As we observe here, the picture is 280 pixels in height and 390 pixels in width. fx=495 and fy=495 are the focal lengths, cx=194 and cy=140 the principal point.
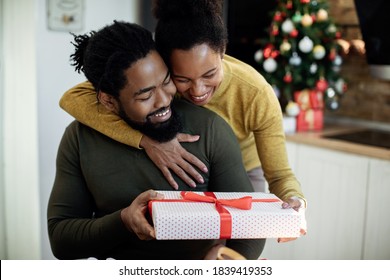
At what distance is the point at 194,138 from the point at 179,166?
5cm

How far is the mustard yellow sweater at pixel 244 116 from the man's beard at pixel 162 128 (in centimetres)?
1

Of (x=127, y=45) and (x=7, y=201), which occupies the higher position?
(x=127, y=45)

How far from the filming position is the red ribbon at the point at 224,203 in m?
0.66

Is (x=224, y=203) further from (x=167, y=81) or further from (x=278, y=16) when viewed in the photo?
(x=278, y=16)

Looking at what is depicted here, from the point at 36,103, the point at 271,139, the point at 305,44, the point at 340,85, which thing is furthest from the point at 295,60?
the point at 36,103

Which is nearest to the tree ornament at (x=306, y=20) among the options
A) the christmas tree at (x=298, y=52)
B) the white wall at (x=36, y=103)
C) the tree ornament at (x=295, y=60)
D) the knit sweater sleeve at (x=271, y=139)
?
the christmas tree at (x=298, y=52)

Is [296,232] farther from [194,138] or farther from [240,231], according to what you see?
[194,138]

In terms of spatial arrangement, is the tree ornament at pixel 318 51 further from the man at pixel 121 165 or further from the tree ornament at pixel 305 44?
the man at pixel 121 165

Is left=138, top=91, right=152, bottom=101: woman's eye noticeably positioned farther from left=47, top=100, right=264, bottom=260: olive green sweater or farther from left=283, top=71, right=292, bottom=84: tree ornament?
left=283, top=71, right=292, bottom=84: tree ornament

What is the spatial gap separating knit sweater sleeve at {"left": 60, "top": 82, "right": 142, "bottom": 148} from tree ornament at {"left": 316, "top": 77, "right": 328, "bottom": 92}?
2.88 feet

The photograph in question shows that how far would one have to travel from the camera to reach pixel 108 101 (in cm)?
86

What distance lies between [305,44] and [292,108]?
0.20 meters

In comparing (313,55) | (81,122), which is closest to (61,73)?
(81,122)
